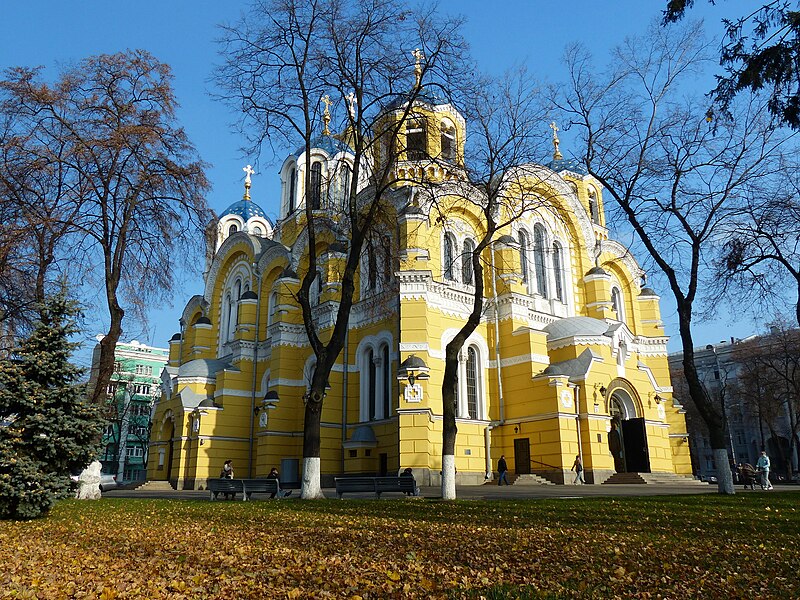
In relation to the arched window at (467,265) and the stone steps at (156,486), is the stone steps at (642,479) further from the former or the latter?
the stone steps at (156,486)

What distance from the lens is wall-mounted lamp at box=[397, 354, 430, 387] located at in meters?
20.8

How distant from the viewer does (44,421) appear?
34.3 feet

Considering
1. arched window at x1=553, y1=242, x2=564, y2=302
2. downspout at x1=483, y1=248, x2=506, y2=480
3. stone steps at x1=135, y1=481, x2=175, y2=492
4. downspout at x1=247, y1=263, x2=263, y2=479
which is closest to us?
downspout at x1=483, y1=248, x2=506, y2=480

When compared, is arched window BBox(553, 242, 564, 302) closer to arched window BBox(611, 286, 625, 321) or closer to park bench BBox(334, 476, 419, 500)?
arched window BBox(611, 286, 625, 321)

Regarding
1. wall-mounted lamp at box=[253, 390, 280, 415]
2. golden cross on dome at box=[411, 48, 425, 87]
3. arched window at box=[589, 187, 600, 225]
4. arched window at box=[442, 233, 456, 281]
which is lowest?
wall-mounted lamp at box=[253, 390, 280, 415]

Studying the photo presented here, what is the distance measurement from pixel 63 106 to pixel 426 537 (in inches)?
571

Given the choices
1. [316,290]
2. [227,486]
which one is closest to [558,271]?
[316,290]

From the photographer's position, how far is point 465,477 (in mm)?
22141

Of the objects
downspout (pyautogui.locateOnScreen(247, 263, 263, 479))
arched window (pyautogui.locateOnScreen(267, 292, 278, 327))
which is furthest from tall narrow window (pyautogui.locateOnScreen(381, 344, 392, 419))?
arched window (pyautogui.locateOnScreen(267, 292, 278, 327))

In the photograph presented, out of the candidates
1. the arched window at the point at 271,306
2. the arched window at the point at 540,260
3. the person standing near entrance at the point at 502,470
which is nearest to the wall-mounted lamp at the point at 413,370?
the person standing near entrance at the point at 502,470

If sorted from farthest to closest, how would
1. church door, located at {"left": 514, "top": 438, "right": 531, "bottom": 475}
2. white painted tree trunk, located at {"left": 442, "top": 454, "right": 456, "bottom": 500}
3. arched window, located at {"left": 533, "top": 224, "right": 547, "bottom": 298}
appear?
1. arched window, located at {"left": 533, "top": 224, "right": 547, "bottom": 298}
2. church door, located at {"left": 514, "top": 438, "right": 531, "bottom": 475}
3. white painted tree trunk, located at {"left": 442, "top": 454, "right": 456, "bottom": 500}

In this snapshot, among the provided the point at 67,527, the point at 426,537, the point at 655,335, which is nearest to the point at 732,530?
the point at 426,537

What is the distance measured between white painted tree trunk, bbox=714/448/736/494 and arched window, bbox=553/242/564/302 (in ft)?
42.8

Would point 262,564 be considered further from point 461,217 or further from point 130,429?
point 130,429
